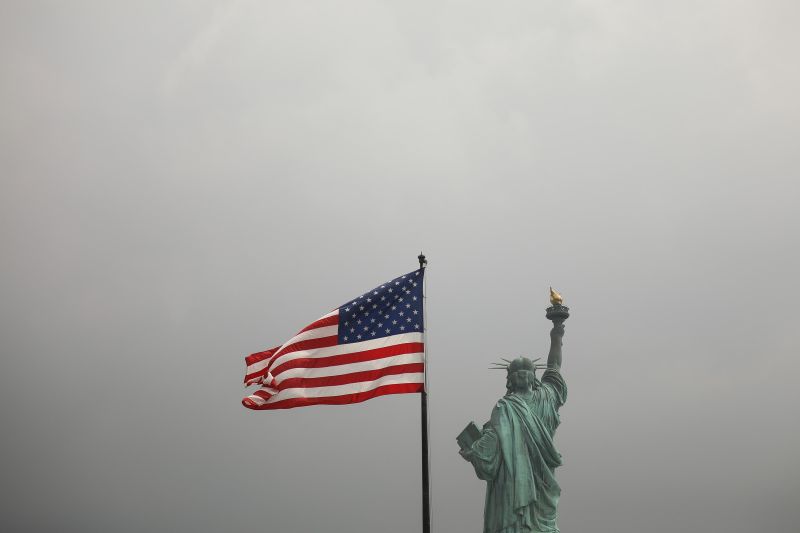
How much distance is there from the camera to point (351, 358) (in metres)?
16.2

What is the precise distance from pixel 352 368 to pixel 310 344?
1.08m

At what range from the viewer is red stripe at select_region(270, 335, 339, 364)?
16469 mm

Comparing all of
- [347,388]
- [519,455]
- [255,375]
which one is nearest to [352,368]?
[347,388]

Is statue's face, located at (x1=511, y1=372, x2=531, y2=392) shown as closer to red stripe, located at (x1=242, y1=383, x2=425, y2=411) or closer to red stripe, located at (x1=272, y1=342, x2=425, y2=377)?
red stripe, located at (x1=272, y1=342, x2=425, y2=377)

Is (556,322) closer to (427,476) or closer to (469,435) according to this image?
(469,435)

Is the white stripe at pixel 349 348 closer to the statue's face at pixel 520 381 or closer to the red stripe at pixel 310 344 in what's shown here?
the red stripe at pixel 310 344

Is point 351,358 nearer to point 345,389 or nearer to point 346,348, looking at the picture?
point 346,348

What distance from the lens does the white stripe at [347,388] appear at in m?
15.5

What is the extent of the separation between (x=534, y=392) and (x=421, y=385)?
373cm

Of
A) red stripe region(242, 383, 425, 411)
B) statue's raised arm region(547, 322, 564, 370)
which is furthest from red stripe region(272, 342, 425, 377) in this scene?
statue's raised arm region(547, 322, 564, 370)

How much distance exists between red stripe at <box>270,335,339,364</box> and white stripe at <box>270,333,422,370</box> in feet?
0.21

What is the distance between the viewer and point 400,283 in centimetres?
1633

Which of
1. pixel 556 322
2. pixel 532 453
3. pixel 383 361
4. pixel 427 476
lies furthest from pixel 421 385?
pixel 556 322

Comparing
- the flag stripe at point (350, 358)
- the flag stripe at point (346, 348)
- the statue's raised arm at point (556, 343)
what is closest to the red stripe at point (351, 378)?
the flag stripe at point (350, 358)
